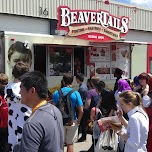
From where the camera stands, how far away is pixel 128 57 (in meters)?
12.7

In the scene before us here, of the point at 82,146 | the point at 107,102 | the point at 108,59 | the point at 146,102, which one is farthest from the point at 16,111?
the point at 108,59

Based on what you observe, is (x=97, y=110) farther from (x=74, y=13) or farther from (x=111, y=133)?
(x=74, y=13)

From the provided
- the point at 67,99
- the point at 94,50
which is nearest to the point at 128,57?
the point at 94,50

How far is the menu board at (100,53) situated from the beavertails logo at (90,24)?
1.38 ft

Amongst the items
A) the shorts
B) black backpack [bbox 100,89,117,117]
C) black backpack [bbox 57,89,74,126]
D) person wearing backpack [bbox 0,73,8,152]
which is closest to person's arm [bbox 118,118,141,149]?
black backpack [bbox 100,89,117,117]

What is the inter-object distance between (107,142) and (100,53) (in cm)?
768

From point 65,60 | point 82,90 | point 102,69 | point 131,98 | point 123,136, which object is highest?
point 65,60

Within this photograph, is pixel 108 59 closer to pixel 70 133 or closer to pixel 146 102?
pixel 70 133

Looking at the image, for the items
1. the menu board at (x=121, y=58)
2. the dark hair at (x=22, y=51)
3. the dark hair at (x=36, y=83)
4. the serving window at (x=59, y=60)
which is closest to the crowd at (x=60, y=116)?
the dark hair at (x=36, y=83)

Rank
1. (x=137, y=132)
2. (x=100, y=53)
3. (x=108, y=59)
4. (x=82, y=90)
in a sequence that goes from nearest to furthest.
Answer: (x=137, y=132) < (x=82, y=90) < (x=100, y=53) < (x=108, y=59)

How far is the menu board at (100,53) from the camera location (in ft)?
38.5

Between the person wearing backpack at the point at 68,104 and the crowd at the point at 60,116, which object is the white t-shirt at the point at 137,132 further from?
the person wearing backpack at the point at 68,104

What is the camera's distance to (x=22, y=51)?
9156 mm

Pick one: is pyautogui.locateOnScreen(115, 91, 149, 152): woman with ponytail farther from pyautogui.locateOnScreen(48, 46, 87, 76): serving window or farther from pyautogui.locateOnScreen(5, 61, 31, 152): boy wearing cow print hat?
pyautogui.locateOnScreen(48, 46, 87, 76): serving window
